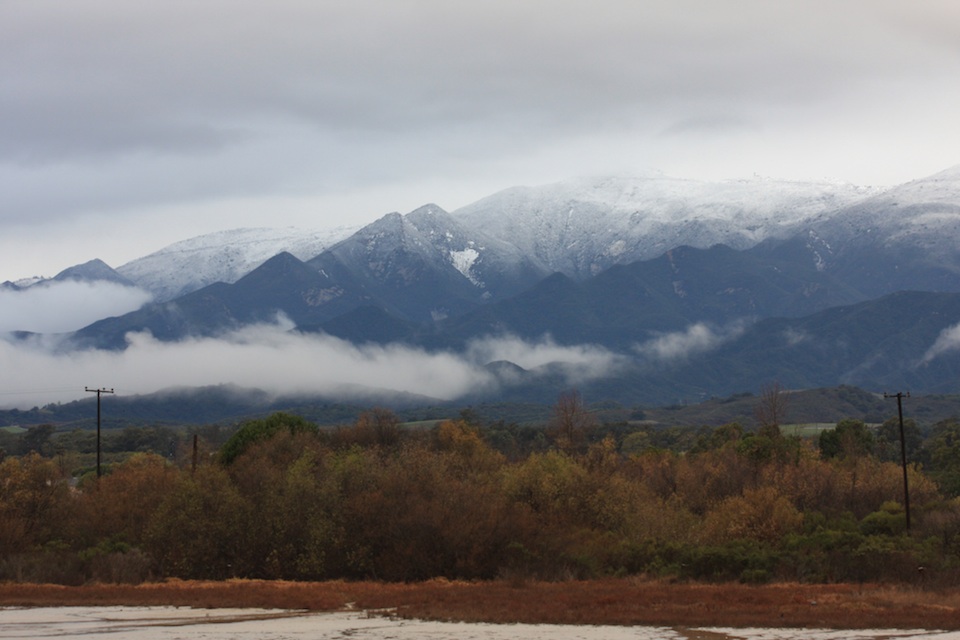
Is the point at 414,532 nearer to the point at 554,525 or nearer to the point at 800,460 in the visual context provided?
the point at 554,525

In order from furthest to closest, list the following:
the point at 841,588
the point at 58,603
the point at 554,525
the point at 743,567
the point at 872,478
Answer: the point at 872,478
the point at 554,525
the point at 743,567
the point at 841,588
the point at 58,603

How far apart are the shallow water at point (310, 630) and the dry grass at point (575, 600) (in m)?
1.93

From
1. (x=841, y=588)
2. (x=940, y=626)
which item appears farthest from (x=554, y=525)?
(x=940, y=626)

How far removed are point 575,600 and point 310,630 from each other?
1450 cm

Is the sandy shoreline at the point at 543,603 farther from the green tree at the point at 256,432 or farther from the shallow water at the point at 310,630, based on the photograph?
the green tree at the point at 256,432

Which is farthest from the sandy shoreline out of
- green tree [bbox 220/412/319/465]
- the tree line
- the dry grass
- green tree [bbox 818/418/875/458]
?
green tree [bbox 818/418/875/458]

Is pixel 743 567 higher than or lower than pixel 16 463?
lower

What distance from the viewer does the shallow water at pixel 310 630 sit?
48.6 meters

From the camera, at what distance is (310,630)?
50.6 metres

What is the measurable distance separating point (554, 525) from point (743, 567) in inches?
536

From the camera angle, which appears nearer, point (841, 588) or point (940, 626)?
point (940, 626)

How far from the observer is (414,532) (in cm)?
7306

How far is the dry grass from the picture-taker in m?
53.5

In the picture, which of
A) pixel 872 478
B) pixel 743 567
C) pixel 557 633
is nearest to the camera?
pixel 557 633
